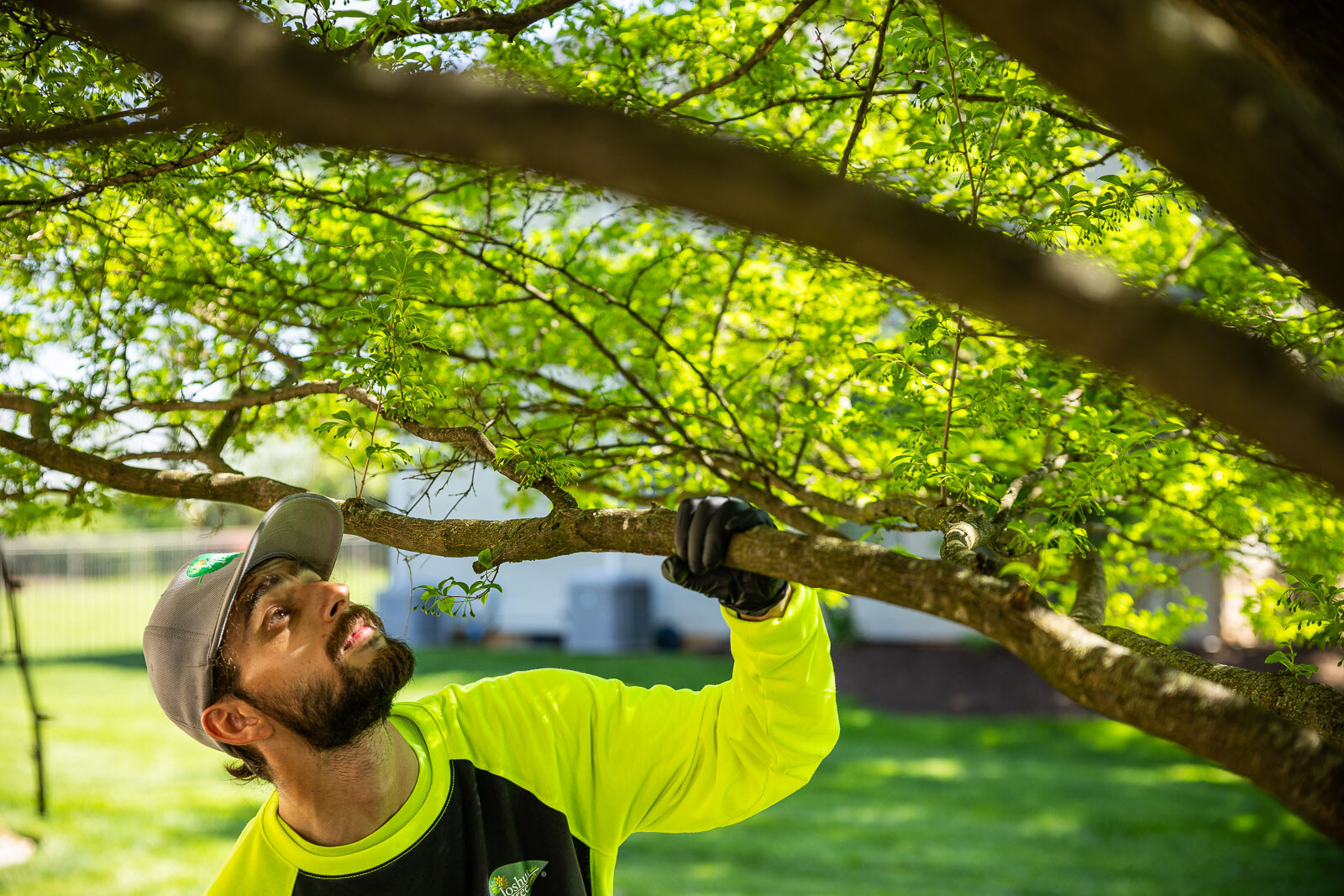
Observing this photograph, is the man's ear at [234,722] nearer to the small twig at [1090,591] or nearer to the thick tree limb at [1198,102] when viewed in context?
the small twig at [1090,591]

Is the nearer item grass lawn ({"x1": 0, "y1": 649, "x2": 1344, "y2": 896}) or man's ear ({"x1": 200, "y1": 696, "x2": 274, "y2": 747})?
man's ear ({"x1": 200, "y1": 696, "x2": 274, "y2": 747})

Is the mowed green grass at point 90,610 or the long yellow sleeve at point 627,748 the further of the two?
the mowed green grass at point 90,610

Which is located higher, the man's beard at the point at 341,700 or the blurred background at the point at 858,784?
the man's beard at the point at 341,700

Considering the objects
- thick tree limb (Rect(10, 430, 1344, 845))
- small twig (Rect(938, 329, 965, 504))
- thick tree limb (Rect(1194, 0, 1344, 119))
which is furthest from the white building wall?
thick tree limb (Rect(1194, 0, 1344, 119))

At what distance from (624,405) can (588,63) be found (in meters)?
1.03

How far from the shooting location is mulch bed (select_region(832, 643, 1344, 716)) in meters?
10.6

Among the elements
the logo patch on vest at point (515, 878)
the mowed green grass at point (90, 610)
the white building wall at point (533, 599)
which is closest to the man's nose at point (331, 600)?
the logo patch on vest at point (515, 878)

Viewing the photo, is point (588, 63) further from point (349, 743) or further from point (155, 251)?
point (349, 743)

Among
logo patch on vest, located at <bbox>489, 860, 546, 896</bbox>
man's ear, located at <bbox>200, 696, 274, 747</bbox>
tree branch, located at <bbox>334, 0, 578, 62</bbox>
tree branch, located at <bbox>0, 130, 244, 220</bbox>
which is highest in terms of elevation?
tree branch, located at <bbox>334, 0, 578, 62</bbox>

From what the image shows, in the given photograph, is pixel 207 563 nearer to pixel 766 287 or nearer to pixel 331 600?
pixel 331 600

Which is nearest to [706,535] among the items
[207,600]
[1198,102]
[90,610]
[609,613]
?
[1198,102]

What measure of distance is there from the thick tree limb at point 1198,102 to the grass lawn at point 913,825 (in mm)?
5939

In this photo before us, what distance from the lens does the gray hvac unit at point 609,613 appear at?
48.8 feet

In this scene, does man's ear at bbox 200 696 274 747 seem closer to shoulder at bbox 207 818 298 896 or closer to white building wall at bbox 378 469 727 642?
shoulder at bbox 207 818 298 896
